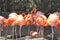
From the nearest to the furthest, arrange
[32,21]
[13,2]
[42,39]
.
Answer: [42,39], [32,21], [13,2]

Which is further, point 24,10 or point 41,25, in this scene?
point 24,10

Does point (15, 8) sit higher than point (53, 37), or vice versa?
point (15, 8)

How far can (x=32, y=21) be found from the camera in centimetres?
566

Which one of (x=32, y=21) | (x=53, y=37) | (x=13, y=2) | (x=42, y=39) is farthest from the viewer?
(x=13, y=2)

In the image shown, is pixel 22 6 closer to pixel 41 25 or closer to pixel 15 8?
pixel 15 8

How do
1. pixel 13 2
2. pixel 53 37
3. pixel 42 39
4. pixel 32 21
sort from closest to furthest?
pixel 42 39 → pixel 53 37 → pixel 32 21 → pixel 13 2

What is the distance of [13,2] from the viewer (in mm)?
6363

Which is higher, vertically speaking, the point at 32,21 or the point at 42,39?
the point at 32,21

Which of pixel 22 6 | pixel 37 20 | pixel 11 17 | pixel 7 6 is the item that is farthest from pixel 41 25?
pixel 7 6

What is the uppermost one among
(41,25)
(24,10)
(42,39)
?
(24,10)

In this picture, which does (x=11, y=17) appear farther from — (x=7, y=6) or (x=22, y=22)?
(x=7, y=6)

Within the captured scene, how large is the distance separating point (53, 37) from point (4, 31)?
120 cm

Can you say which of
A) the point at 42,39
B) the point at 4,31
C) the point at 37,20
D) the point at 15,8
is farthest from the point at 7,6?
the point at 42,39

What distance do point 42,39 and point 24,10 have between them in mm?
1775
